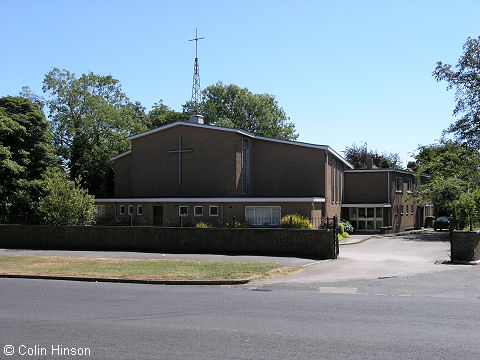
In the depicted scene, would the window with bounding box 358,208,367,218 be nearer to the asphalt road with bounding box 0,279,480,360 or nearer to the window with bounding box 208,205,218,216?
the window with bounding box 208,205,218,216

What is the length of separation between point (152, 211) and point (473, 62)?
29335 mm

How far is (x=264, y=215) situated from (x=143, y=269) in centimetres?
1541

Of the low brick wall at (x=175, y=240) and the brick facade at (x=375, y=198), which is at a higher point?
the brick facade at (x=375, y=198)

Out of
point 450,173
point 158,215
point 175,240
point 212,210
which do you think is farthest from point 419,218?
point 175,240

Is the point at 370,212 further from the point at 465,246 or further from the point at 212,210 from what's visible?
the point at 465,246

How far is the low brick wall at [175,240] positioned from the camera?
71.5 ft

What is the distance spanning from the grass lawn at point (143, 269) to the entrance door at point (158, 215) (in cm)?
1409

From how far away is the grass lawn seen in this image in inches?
642

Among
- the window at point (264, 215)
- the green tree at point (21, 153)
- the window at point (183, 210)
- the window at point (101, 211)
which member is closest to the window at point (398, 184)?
the window at point (264, 215)

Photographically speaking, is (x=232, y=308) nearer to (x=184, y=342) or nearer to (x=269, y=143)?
(x=184, y=342)

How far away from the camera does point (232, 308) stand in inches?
420

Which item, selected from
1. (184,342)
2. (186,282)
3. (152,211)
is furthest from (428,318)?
(152,211)

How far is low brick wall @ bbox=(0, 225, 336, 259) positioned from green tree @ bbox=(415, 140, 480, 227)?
18362 millimetres

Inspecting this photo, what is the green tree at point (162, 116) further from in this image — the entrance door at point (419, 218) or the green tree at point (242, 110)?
the entrance door at point (419, 218)
